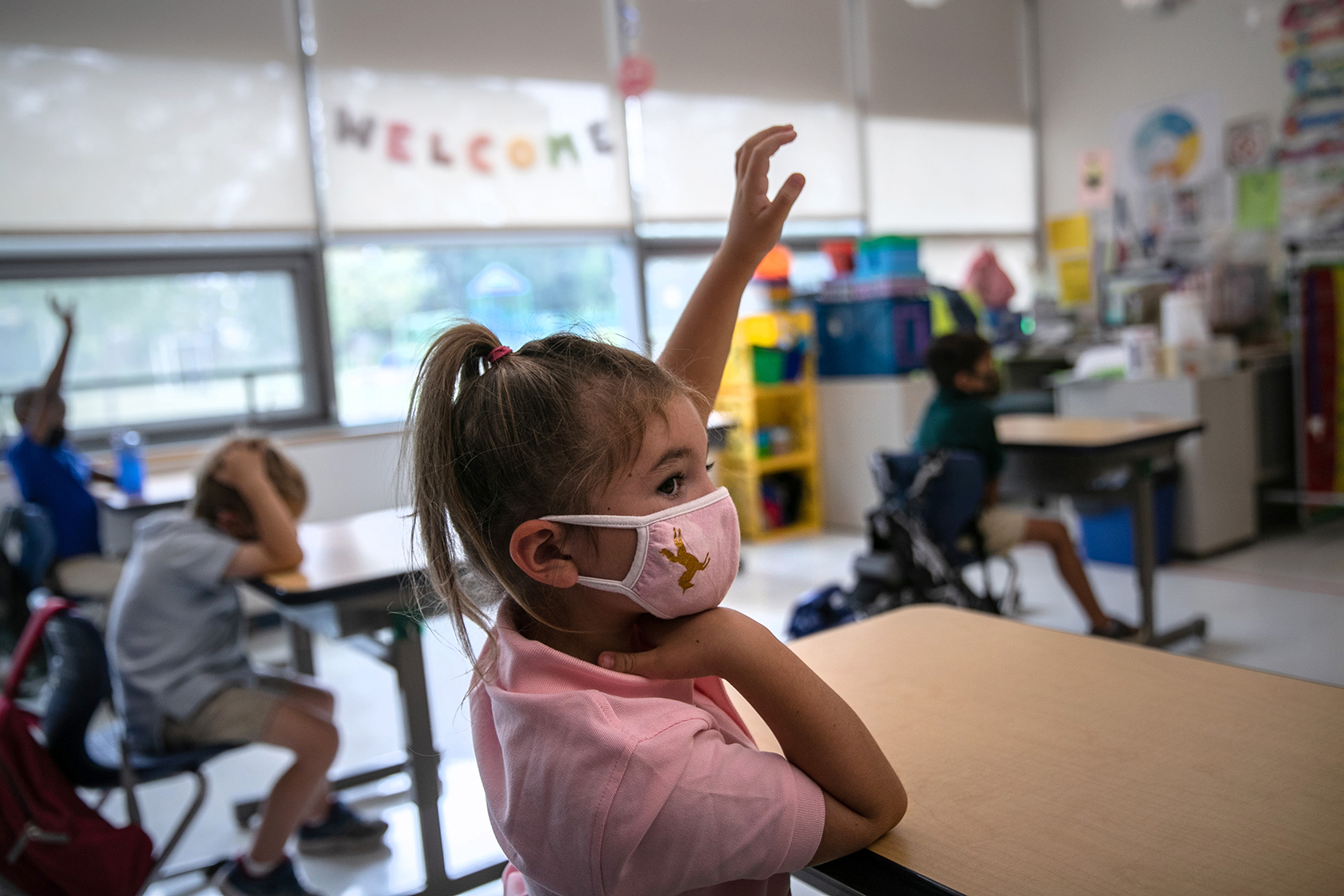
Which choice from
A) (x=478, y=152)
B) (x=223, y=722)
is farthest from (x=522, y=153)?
(x=223, y=722)

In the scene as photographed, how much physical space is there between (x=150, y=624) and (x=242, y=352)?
2815mm

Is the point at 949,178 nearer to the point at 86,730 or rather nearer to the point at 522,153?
the point at 522,153

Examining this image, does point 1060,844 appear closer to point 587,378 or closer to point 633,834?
point 633,834

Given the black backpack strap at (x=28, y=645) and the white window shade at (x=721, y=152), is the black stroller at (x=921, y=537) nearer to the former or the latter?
the black backpack strap at (x=28, y=645)

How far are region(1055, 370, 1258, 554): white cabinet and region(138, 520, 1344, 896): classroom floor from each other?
0.12 metres

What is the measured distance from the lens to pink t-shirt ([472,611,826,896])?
0.64 meters

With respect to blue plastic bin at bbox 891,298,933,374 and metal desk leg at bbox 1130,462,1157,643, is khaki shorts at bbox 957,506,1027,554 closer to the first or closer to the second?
metal desk leg at bbox 1130,462,1157,643

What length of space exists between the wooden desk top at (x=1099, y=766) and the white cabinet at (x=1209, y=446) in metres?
3.35

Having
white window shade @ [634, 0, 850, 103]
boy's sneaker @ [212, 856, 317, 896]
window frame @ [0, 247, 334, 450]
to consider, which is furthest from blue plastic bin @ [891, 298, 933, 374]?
boy's sneaker @ [212, 856, 317, 896]

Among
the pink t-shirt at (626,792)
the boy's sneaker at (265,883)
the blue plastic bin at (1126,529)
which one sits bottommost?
the boy's sneaker at (265,883)

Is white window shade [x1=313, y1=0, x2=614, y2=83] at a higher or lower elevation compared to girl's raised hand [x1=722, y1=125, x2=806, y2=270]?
higher

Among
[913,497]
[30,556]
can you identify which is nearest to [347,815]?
[30,556]

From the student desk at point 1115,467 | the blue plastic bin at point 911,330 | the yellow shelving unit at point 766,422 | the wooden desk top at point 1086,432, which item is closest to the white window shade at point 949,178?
the blue plastic bin at point 911,330

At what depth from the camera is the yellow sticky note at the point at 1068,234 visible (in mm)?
6121
